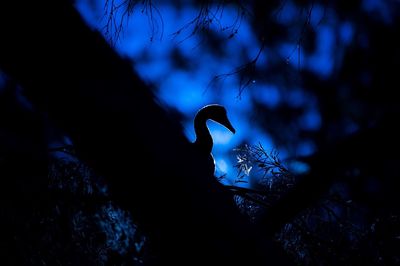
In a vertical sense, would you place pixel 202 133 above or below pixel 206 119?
below

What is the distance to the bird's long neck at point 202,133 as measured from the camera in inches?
139

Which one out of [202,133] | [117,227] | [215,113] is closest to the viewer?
[117,227]

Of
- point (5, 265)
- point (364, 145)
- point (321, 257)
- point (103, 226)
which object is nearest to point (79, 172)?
point (103, 226)

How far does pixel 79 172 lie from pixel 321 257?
115 inches

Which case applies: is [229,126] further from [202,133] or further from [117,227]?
[117,227]

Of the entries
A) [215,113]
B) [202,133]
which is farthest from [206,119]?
[202,133]

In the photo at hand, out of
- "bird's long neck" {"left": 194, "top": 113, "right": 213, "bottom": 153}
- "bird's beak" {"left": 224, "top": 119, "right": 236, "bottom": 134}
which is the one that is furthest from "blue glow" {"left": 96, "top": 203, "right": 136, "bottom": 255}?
"bird's beak" {"left": 224, "top": 119, "right": 236, "bottom": 134}

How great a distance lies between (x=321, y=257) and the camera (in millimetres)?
3344

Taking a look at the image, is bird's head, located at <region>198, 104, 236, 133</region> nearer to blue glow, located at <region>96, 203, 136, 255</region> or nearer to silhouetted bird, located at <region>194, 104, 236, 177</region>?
silhouetted bird, located at <region>194, 104, 236, 177</region>

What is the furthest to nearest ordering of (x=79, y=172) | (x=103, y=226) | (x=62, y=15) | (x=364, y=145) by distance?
1. (x=79, y=172)
2. (x=103, y=226)
3. (x=364, y=145)
4. (x=62, y=15)

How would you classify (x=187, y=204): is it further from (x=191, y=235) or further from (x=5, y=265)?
(x=5, y=265)

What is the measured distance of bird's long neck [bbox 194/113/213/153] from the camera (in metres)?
3.54

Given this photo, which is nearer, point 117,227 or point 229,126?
point 117,227

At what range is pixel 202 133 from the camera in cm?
361
